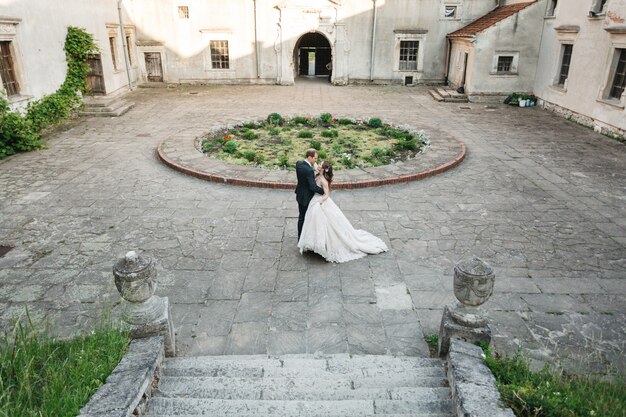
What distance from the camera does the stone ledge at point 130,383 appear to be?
348cm

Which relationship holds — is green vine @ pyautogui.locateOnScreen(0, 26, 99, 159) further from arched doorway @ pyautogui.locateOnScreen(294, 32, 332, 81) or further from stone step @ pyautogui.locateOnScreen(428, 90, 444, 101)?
stone step @ pyautogui.locateOnScreen(428, 90, 444, 101)

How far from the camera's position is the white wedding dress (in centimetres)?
672

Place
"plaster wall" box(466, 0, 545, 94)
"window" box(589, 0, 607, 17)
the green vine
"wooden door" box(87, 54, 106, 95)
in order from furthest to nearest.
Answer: "plaster wall" box(466, 0, 545, 94) < "wooden door" box(87, 54, 106, 95) < "window" box(589, 0, 607, 17) < the green vine

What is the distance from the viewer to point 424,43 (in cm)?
2320

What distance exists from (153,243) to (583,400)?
641 cm

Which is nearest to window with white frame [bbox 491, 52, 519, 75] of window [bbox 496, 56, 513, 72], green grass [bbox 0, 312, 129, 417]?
window [bbox 496, 56, 513, 72]

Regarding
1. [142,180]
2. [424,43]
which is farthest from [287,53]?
[142,180]

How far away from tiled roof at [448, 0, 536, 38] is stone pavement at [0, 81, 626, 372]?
9.14m

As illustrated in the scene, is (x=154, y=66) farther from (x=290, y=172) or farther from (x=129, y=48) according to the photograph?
(x=290, y=172)

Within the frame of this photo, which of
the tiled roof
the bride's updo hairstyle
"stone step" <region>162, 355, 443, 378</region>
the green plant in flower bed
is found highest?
the tiled roof

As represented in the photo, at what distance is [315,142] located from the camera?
12891 mm

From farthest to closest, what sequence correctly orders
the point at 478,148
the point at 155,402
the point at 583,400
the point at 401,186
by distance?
the point at 478,148 → the point at 401,186 → the point at 155,402 → the point at 583,400

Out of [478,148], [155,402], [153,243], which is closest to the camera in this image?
[155,402]

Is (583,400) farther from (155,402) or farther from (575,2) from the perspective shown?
(575,2)
